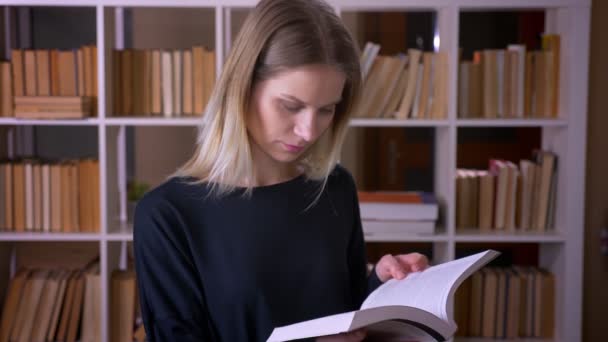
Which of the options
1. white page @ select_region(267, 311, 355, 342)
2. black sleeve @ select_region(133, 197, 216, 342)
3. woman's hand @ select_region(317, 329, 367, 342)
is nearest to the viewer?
white page @ select_region(267, 311, 355, 342)

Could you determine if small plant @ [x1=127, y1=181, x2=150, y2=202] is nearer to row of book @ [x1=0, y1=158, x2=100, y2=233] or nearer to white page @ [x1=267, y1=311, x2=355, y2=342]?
row of book @ [x1=0, y1=158, x2=100, y2=233]

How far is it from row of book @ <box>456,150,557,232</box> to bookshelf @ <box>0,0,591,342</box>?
5 centimetres

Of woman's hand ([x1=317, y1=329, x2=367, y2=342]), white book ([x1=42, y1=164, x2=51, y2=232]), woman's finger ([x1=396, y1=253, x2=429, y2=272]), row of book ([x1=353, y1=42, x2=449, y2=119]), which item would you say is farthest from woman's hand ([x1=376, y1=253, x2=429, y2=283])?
white book ([x1=42, y1=164, x2=51, y2=232])

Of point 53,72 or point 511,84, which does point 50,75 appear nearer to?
point 53,72

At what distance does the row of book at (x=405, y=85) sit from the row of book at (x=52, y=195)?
1.05 m

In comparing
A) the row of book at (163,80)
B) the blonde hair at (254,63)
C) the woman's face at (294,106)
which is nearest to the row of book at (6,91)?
the row of book at (163,80)

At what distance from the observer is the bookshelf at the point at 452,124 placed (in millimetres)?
2668

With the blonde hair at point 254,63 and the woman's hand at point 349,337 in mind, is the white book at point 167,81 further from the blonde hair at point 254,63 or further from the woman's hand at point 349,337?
the woman's hand at point 349,337

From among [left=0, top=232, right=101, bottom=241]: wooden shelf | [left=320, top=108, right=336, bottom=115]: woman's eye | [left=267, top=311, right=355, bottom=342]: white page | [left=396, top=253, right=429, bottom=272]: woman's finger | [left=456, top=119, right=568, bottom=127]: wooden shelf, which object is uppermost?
[left=320, top=108, right=336, bottom=115]: woman's eye

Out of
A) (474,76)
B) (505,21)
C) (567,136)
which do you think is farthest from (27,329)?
(505,21)

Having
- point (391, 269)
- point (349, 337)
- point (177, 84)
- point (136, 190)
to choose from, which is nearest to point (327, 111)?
point (391, 269)

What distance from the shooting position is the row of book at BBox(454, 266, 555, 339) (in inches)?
114

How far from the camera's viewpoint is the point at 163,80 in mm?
2812

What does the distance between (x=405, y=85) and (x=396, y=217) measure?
1.62 feet
